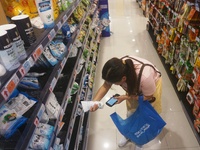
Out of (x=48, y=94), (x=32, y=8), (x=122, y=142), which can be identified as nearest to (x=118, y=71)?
(x=48, y=94)

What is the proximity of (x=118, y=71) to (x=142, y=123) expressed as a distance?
2.12 feet

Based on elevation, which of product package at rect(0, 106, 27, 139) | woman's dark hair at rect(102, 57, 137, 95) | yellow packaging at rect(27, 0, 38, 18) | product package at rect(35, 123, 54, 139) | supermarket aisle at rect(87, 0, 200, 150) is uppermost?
yellow packaging at rect(27, 0, 38, 18)

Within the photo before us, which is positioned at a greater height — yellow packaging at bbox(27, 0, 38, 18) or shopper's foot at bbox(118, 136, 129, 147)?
yellow packaging at bbox(27, 0, 38, 18)

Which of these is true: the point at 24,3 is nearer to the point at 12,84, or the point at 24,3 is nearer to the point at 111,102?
the point at 12,84

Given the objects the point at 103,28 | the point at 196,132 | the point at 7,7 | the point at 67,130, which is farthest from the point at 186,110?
the point at 103,28

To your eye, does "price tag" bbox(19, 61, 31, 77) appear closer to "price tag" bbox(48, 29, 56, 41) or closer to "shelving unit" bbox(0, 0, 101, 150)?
"shelving unit" bbox(0, 0, 101, 150)

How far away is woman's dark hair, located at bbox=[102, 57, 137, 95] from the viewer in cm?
143

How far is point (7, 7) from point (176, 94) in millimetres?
2678


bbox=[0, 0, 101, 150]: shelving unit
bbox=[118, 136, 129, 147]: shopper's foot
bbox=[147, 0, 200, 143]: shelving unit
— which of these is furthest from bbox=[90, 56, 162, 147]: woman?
bbox=[147, 0, 200, 143]: shelving unit

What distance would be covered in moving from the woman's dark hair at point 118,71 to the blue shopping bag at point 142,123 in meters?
0.23

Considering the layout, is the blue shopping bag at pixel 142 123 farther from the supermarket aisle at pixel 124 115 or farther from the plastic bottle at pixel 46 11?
the plastic bottle at pixel 46 11

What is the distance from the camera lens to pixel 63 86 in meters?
1.73

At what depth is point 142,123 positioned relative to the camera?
1780 millimetres

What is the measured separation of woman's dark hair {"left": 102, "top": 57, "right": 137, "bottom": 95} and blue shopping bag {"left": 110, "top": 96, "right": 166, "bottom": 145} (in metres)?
0.23
